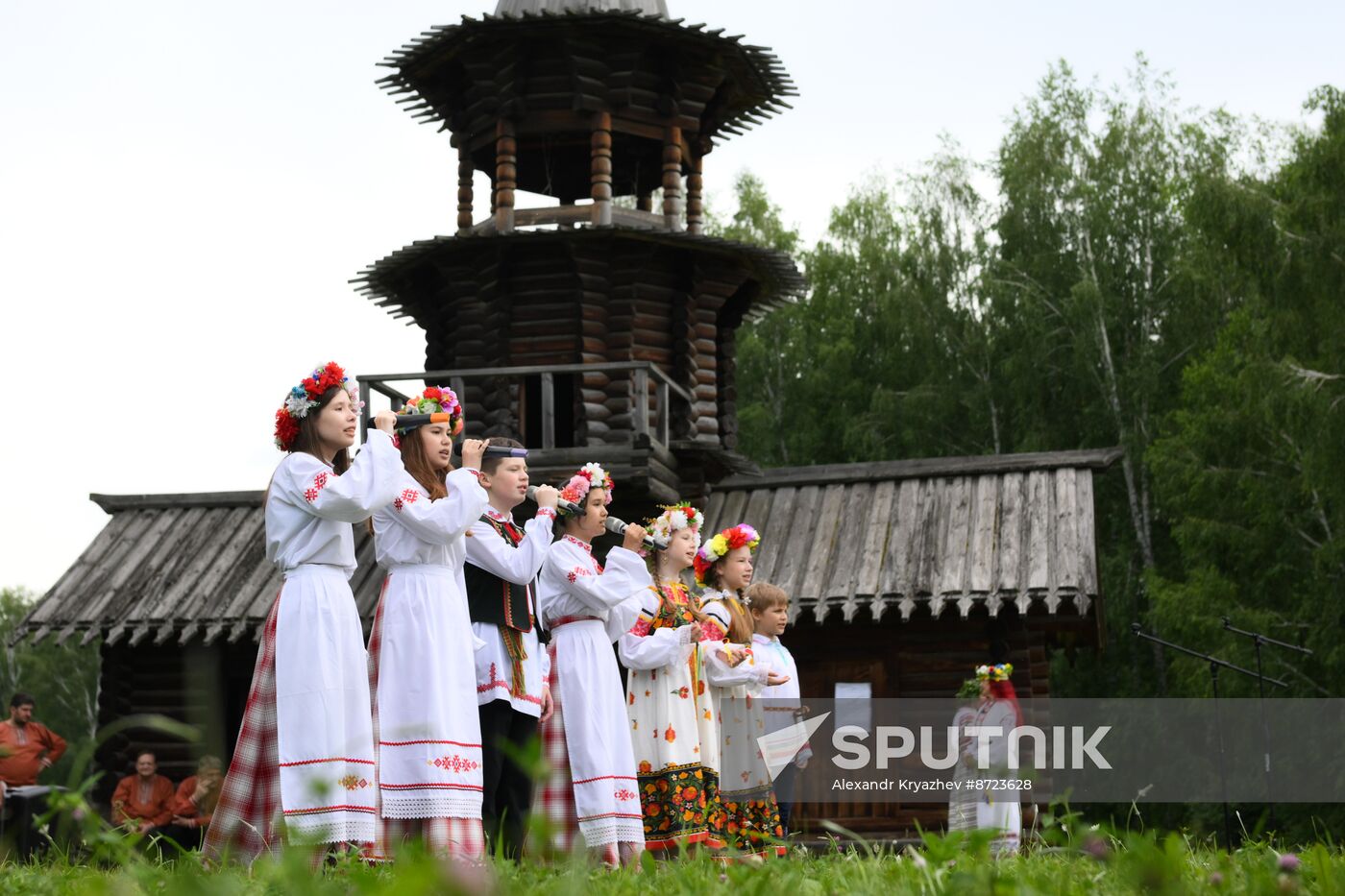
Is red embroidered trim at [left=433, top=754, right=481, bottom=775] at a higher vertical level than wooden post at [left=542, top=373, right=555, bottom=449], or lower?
lower

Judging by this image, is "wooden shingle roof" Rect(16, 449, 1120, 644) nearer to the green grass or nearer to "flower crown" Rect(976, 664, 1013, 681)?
"flower crown" Rect(976, 664, 1013, 681)

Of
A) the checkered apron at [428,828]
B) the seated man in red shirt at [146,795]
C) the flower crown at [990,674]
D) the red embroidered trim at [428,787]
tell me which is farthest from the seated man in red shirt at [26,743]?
the red embroidered trim at [428,787]

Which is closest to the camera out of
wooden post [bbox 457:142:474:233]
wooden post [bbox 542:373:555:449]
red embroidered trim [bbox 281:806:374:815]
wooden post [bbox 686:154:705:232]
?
red embroidered trim [bbox 281:806:374:815]

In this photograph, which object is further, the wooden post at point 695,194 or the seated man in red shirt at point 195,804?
the wooden post at point 695,194

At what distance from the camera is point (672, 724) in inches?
306

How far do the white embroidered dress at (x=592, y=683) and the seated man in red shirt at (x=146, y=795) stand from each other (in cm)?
742

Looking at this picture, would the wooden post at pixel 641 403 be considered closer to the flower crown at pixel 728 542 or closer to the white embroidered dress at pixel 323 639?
the flower crown at pixel 728 542

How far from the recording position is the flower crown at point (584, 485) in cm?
734

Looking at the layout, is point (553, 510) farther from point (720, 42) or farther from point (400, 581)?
point (720, 42)

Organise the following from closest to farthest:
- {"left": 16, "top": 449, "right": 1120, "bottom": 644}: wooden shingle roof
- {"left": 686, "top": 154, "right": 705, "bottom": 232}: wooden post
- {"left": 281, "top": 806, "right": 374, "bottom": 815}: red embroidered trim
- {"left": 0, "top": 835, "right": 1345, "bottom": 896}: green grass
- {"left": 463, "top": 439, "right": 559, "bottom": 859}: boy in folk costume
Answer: {"left": 0, "top": 835, "right": 1345, "bottom": 896}: green grass, {"left": 281, "top": 806, "right": 374, "bottom": 815}: red embroidered trim, {"left": 463, "top": 439, "right": 559, "bottom": 859}: boy in folk costume, {"left": 16, "top": 449, "right": 1120, "bottom": 644}: wooden shingle roof, {"left": 686, "top": 154, "right": 705, "bottom": 232}: wooden post

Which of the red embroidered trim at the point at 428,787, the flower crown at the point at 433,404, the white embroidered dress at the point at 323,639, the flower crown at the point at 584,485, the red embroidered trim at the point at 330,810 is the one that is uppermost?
the flower crown at the point at 433,404

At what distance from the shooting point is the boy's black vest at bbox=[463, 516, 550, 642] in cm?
666

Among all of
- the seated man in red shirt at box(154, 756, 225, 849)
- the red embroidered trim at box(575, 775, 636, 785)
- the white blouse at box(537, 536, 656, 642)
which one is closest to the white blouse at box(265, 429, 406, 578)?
the white blouse at box(537, 536, 656, 642)

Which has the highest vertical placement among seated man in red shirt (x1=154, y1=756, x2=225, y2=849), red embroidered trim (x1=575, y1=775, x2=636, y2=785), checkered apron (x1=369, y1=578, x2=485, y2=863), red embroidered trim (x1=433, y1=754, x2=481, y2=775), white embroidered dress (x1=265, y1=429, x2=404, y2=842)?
white embroidered dress (x1=265, y1=429, x2=404, y2=842)
